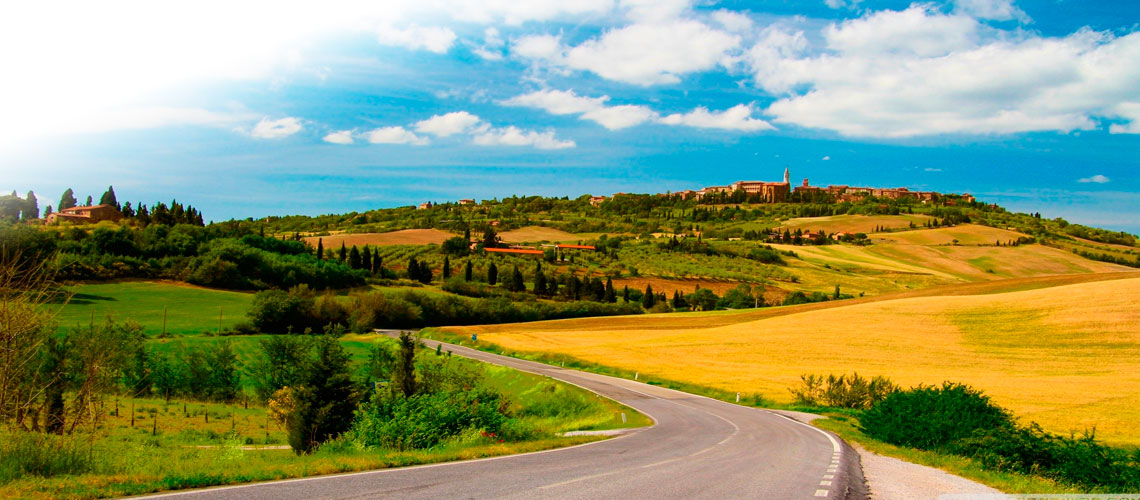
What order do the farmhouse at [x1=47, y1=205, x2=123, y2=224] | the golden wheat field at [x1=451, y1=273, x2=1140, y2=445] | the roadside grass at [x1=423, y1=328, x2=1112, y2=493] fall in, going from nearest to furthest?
the roadside grass at [x1=423, y1=328, x2=1112, y2=493]
the golden wheat field at [x1=451, y1=273, x2=1140, y2=445]
the farmhouse at [x1=47, y1=205, x2=123, y2=224]

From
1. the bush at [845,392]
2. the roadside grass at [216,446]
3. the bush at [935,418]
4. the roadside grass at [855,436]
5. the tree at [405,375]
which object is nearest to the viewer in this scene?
the roadside grass at [216,446]

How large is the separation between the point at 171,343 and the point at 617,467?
76.5 metres

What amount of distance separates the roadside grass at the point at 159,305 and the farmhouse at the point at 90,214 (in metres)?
59.8

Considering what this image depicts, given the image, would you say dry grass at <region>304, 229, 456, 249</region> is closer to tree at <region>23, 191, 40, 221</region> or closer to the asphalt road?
tree at <region>23, 191, 40, 221</region>

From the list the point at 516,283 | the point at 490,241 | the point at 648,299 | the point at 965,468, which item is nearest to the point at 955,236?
the point at 648,299

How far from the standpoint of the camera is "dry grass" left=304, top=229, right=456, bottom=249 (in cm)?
16455

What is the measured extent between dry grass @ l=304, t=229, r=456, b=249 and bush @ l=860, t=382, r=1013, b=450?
5915 inches

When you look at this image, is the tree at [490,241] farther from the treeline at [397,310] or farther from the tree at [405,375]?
the tree at [405,375]

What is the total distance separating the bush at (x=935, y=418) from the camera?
19375 millimetres

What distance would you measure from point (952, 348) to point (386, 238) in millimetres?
144913

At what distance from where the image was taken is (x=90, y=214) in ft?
504

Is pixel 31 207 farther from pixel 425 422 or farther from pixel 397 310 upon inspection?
pixel 425 422

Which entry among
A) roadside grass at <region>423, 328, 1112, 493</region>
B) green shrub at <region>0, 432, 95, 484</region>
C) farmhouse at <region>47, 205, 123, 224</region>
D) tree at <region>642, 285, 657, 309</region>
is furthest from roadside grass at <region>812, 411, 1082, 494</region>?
farmhouse at <region>47, 205, 123, 224</region>

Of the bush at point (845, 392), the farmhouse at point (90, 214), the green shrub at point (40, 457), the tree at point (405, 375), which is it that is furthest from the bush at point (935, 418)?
the farmhouse at point (90, 214)
